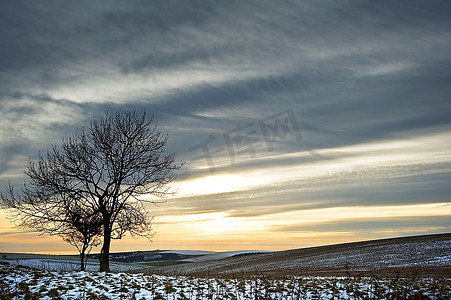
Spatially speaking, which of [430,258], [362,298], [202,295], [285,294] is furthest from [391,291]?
[430,258]

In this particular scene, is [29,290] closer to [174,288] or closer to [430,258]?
[174,288]

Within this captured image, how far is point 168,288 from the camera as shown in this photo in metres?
18.2

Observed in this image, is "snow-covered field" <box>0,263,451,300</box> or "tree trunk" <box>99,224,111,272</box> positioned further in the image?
"tree trunk" <box>99,224,111,272</box>

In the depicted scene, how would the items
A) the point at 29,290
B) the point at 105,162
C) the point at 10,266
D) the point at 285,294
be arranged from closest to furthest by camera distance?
the point at 29,290, the point at 285,294, the point at 10,266, the point at 105,162

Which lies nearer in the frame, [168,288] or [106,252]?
[168,288]

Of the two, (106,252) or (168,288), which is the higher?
(106,252)

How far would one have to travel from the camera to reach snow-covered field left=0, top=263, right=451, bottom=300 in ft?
53.4

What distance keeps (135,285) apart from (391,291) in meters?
12.3

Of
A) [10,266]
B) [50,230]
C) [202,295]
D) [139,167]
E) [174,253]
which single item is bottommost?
[174,253]

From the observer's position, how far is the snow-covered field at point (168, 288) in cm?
1628

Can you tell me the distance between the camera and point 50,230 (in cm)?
2775

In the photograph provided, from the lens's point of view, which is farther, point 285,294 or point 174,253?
point 174,253

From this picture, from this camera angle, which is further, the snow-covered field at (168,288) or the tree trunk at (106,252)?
the tree trunk at (106,252)

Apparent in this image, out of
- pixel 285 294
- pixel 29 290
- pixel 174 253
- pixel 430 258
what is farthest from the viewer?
pixel 174 253
